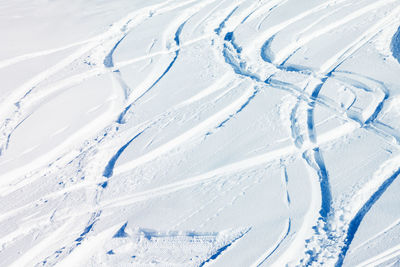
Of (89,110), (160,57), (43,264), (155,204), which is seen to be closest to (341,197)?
(155,204)

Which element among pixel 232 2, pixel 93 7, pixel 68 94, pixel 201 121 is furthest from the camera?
pixel 93 7

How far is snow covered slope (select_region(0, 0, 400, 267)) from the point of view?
2.22m

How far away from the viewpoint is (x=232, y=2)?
4.73 m

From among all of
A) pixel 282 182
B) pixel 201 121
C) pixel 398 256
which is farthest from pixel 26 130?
pixel 398 256

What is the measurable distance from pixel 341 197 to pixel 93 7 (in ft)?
12.5

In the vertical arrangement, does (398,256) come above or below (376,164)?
below

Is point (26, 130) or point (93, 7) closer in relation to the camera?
point (26, 130)

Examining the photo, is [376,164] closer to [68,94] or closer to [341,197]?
[341,197]

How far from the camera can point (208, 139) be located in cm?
290

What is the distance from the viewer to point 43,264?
2.22 meters

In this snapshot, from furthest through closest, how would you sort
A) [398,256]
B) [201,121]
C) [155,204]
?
1. [201,121]
2. [155,204]
3. [398,256]

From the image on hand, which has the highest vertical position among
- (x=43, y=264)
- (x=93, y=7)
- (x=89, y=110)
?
(x=93, y=7)

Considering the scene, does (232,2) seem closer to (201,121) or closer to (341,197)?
(201,121)

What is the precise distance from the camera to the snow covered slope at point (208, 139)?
222cm
